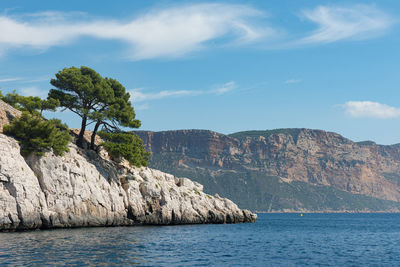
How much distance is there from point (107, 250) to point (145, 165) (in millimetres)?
40262

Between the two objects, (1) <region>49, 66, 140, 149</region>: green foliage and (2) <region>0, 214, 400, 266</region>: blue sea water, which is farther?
(1) <region>49, 66, 140, 149</region>: green foliage

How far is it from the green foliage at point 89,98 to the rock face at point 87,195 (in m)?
6.41

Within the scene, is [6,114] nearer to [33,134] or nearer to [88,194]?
[33,134]

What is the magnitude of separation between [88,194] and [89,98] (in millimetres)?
18157

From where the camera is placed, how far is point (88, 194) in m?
61.4

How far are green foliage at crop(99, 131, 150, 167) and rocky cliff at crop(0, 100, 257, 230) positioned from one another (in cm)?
174

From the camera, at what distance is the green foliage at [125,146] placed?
72.2m

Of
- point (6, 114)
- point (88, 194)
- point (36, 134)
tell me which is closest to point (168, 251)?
point (88, 194)

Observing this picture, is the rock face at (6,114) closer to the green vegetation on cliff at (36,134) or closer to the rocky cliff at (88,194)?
the green vegetation on cliff at (36,134)

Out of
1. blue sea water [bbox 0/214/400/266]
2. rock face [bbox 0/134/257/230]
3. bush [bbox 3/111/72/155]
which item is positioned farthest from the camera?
bush [bbox 3/111/72/155]

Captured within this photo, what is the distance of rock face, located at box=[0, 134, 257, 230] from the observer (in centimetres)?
5162

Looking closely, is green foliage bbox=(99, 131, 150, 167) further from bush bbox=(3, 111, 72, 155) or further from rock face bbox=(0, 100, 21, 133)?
rock face bbox=(0, 100, 21, 133)

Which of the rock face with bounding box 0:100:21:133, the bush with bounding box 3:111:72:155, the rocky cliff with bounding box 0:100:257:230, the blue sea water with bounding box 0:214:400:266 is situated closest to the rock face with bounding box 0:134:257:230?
the rocky cliff with bounding box 0:100:257:230

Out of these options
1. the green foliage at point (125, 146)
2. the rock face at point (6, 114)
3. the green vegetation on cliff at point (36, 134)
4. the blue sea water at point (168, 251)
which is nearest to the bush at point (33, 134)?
the green vegetation on cliff at point (36, 134)
